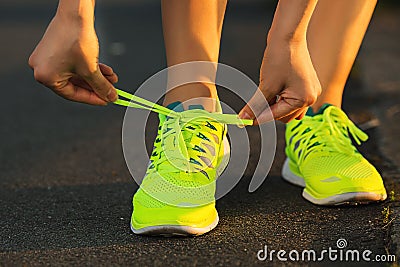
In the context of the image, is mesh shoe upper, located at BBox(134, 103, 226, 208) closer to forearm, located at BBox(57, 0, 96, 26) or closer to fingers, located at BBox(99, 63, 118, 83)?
fingers, located at BBox(99, 63, 118, 83)

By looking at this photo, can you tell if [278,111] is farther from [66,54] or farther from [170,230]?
[66,54]

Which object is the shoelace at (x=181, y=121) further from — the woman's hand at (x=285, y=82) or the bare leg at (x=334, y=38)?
the bare leg at (x=334, y=38)

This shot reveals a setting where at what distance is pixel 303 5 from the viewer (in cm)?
141

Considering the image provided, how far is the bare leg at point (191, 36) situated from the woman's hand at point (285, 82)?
0.22 meters

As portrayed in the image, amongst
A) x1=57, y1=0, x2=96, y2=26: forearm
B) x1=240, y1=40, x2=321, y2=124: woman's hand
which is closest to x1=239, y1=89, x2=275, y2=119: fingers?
x1=240, y1=40, x2=321, y2=124: woman's hand

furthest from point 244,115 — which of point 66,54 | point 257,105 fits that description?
point 66,54

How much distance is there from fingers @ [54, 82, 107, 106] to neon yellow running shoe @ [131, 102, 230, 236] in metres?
0.25

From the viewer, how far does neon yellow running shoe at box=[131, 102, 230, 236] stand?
149 centimetres

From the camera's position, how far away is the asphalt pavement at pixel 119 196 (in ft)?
4.67

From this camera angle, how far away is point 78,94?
137cm

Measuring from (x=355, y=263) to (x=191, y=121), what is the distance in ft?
1.62

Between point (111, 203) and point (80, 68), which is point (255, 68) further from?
point (80, 68)

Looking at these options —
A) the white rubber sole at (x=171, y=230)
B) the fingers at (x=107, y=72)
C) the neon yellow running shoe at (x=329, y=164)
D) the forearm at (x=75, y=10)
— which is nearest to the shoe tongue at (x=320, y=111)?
the neon yellow running shoe at (x=329, y=164)

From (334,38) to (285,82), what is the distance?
427mm
